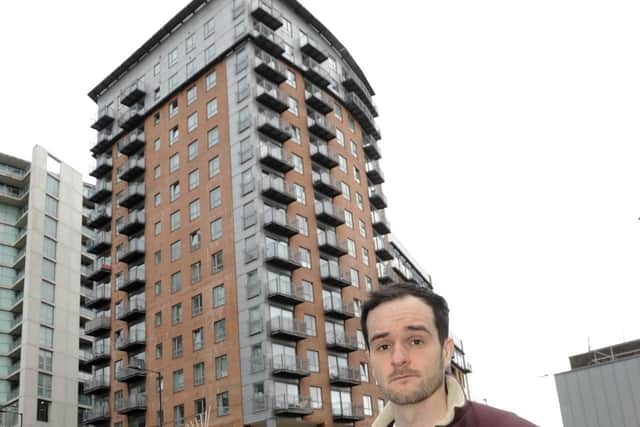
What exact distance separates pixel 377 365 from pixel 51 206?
324 feet

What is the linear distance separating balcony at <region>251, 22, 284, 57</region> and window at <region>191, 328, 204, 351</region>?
26.2m

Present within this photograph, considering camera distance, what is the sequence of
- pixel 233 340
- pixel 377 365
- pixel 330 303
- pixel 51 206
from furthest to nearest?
pixel 51 206 < pixel 330 303 < pixel 233 340 < pixel 377 365

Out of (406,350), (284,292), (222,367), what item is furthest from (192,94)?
(406,350)

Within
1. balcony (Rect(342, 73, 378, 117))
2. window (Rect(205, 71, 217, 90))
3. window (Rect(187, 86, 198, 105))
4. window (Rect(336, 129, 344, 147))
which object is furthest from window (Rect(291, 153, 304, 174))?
balcony (Rect(342, 73, 378, 117))

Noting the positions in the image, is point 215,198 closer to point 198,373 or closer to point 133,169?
point 133,169

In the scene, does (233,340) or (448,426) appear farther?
(233,340)

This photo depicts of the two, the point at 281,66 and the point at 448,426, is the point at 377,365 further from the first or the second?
the point at 281,66

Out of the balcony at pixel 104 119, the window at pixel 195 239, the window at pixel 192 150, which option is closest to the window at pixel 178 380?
the window at pixel 195 239

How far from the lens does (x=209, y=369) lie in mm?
55656

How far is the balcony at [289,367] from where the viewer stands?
52000 millimetres

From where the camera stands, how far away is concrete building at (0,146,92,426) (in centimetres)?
8319

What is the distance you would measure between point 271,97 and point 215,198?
10.1 metres

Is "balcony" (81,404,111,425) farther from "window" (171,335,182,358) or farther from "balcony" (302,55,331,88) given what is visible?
"balcony" (302,55,331,88)

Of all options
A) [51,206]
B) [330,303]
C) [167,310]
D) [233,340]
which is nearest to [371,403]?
[330,303]
